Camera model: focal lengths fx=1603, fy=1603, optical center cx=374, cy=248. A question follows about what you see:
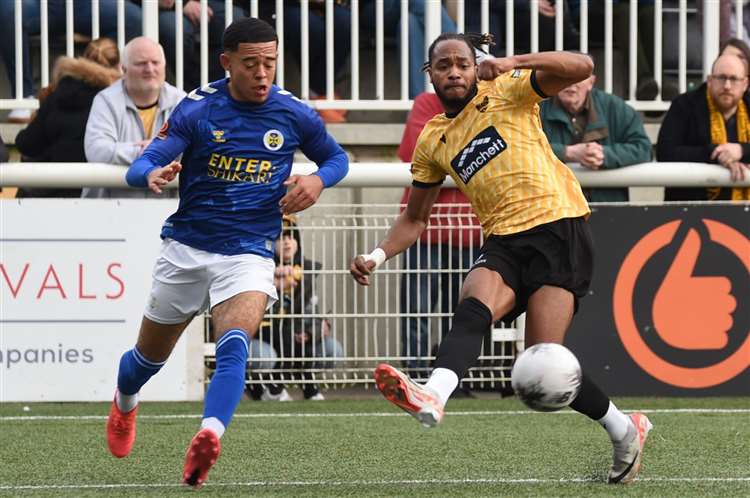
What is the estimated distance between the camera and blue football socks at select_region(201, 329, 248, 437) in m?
6.52

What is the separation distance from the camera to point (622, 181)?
11117 mm

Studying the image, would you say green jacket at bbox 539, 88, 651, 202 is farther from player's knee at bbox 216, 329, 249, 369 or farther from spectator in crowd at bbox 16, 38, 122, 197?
player's knee at bbox 216, 329, 249, 369

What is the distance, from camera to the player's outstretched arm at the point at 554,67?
21.0 ft

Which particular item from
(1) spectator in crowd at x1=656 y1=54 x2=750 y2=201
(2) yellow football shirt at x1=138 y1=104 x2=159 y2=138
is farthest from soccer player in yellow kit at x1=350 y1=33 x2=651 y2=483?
(1) spectator in crowd at x1=656 y1=54 x2=750 y2=201

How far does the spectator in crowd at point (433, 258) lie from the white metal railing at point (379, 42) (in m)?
1.29

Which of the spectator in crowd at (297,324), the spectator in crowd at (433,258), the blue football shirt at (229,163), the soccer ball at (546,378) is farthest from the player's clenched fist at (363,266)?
the spectator in crowd at (433,258)

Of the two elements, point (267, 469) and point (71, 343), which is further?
point (71, 343)

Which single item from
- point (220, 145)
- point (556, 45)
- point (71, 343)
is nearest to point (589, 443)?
point (220, 145)

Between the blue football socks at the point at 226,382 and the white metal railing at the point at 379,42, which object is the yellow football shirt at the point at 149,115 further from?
the blue football socks at the point at 226,382

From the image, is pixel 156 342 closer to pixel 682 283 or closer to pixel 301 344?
pixel 301 344

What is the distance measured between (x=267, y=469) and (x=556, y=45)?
20.1 feet

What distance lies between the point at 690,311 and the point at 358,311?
2.28m

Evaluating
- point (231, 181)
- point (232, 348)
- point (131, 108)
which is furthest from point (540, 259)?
point (131, 108)

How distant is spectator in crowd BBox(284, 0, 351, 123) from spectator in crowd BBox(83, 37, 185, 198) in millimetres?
1856
